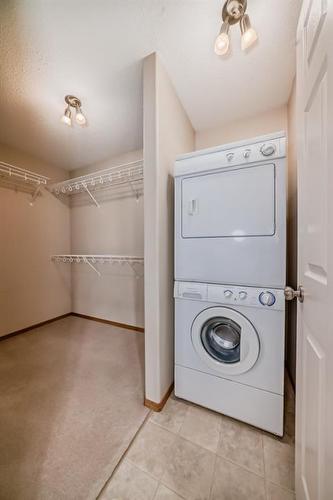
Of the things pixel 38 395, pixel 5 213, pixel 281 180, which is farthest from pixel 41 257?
pixel 281 180

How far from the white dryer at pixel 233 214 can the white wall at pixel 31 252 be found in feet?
7.77

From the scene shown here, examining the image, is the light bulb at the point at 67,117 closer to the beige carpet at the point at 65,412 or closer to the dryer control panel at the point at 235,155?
the dryer control panel at the point at 235,155

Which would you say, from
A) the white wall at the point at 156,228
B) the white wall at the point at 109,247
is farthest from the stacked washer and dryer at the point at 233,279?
the white wall at the point at 109,247

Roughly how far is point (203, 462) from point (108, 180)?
9.22 ft

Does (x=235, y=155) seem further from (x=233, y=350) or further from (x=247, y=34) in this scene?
(x=233, y=350)

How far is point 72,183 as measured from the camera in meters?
2.61

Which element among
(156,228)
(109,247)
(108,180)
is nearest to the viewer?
(156,228)

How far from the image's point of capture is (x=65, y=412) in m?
1.30

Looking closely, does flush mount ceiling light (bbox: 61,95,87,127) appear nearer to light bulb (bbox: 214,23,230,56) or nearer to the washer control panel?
light bulb (bbox: 214,23,230,56)

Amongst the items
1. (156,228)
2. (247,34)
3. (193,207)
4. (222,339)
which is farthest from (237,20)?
(222,339)

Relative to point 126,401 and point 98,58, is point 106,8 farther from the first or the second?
point 126,401

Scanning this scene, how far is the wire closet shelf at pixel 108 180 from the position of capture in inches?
88.8

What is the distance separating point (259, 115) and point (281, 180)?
1.34 m

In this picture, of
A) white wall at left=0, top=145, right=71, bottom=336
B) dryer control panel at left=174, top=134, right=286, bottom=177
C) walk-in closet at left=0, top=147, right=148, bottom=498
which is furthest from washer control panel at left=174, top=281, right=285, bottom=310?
white wall at left=0, top=145, right=71, bottom=336
